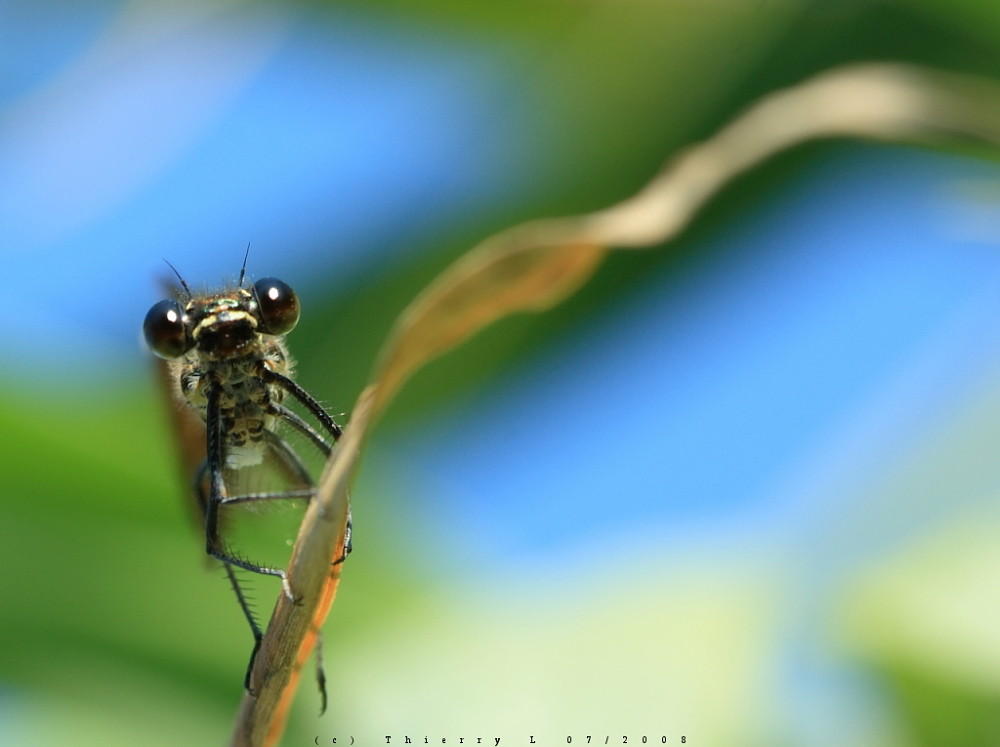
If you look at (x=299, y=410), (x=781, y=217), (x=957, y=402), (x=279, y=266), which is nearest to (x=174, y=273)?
(x=299, y=410)

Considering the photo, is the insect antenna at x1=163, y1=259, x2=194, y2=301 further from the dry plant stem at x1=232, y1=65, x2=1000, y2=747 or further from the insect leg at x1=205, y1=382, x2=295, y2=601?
the dry plant stem at x1=232, y1=65, x2=1000, y2=747

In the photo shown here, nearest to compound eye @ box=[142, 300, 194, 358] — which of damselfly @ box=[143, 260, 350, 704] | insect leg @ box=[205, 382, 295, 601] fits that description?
damselfly @ box=[143, 260, 350, 704]

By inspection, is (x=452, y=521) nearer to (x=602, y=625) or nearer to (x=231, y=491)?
(x=602, y=625)

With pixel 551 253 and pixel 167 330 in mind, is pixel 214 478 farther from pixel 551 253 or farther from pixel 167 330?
pixel 551 253

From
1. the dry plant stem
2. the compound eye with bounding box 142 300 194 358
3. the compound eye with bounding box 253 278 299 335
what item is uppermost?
the compound eye with bounding box 253 278 299 335

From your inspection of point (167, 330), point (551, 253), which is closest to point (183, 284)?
point (167, 330)

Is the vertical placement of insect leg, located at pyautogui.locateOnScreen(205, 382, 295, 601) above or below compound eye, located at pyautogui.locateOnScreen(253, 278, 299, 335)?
below

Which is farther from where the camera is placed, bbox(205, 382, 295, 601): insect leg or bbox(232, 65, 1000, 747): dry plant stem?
bbox(205, 382, 295, 601): insect leg
